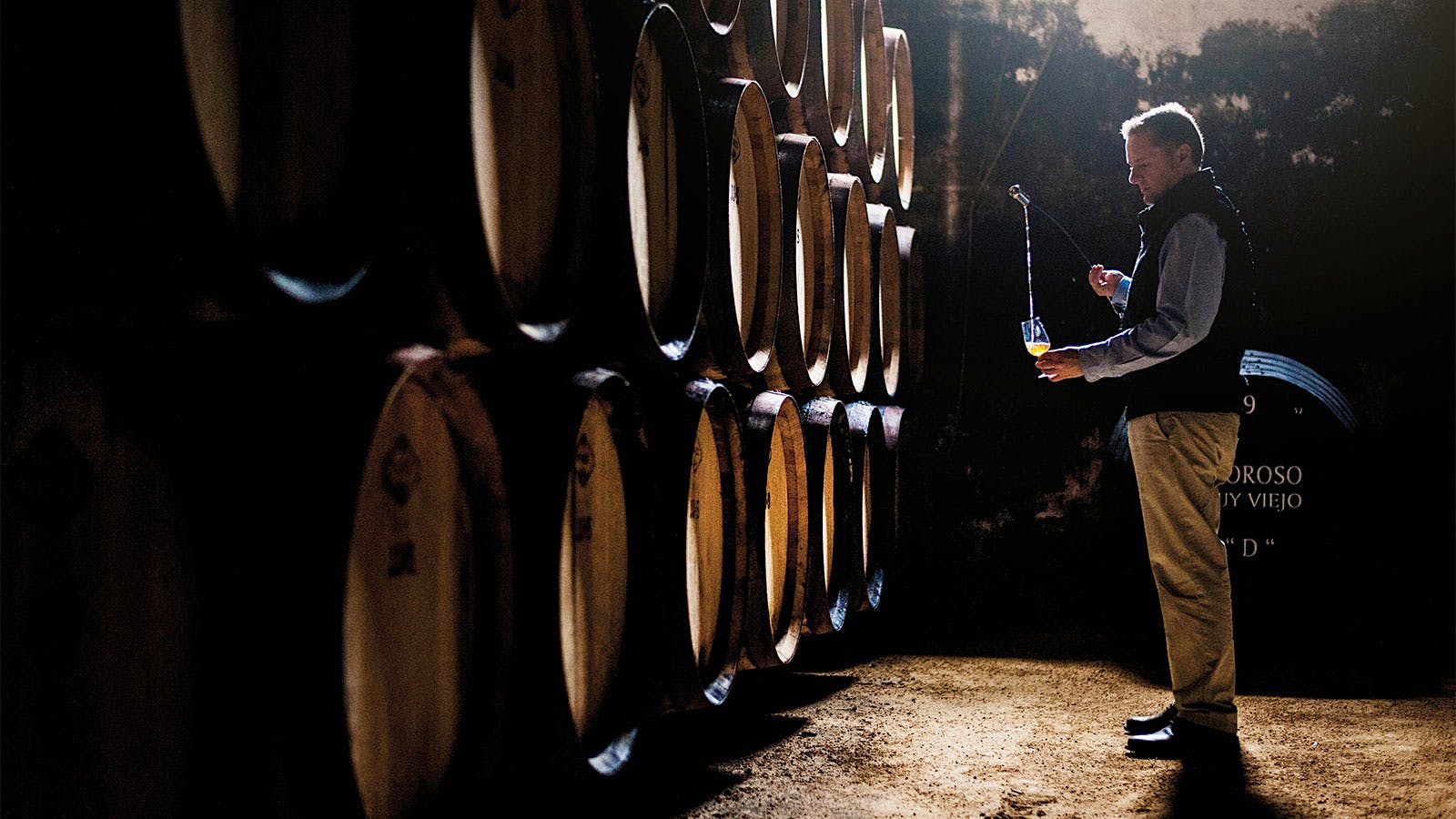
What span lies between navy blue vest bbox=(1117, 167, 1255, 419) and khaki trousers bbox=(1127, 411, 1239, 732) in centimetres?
6

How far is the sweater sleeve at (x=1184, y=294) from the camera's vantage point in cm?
315

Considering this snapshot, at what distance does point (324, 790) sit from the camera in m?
1.23

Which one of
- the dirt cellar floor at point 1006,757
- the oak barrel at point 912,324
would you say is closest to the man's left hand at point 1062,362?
the dirt cellar floor at point 1006,757

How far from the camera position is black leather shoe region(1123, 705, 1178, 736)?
3260 mm

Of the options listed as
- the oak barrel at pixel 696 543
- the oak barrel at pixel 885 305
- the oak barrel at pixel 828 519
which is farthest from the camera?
the oak barrel at pixel 885 305

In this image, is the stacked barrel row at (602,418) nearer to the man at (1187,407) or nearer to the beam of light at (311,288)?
the beam of light at (311,288)

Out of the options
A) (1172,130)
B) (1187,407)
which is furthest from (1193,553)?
(1172,130)

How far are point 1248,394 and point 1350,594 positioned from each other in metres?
1.04

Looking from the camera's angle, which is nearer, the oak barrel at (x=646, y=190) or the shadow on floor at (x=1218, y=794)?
the oak barrel at (x=646, y=190)

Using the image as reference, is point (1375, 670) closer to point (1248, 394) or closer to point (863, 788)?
point (1248, 394)

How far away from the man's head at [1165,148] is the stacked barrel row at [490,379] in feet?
3.59

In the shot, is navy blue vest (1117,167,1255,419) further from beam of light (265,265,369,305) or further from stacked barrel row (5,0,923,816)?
beam of light (265,265,369,305)

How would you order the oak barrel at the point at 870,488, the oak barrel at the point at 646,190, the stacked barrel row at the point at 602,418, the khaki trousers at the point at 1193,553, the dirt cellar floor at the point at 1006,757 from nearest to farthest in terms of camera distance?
the stacked barrel row at the point at 602,418
the oak barrel at the point at 646,190
the dirt cellar floor at the point at 1006,757
the khaki trousers at the point at 1193,553
the oak barrel at the point at 870,488

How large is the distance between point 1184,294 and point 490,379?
7.32ft
